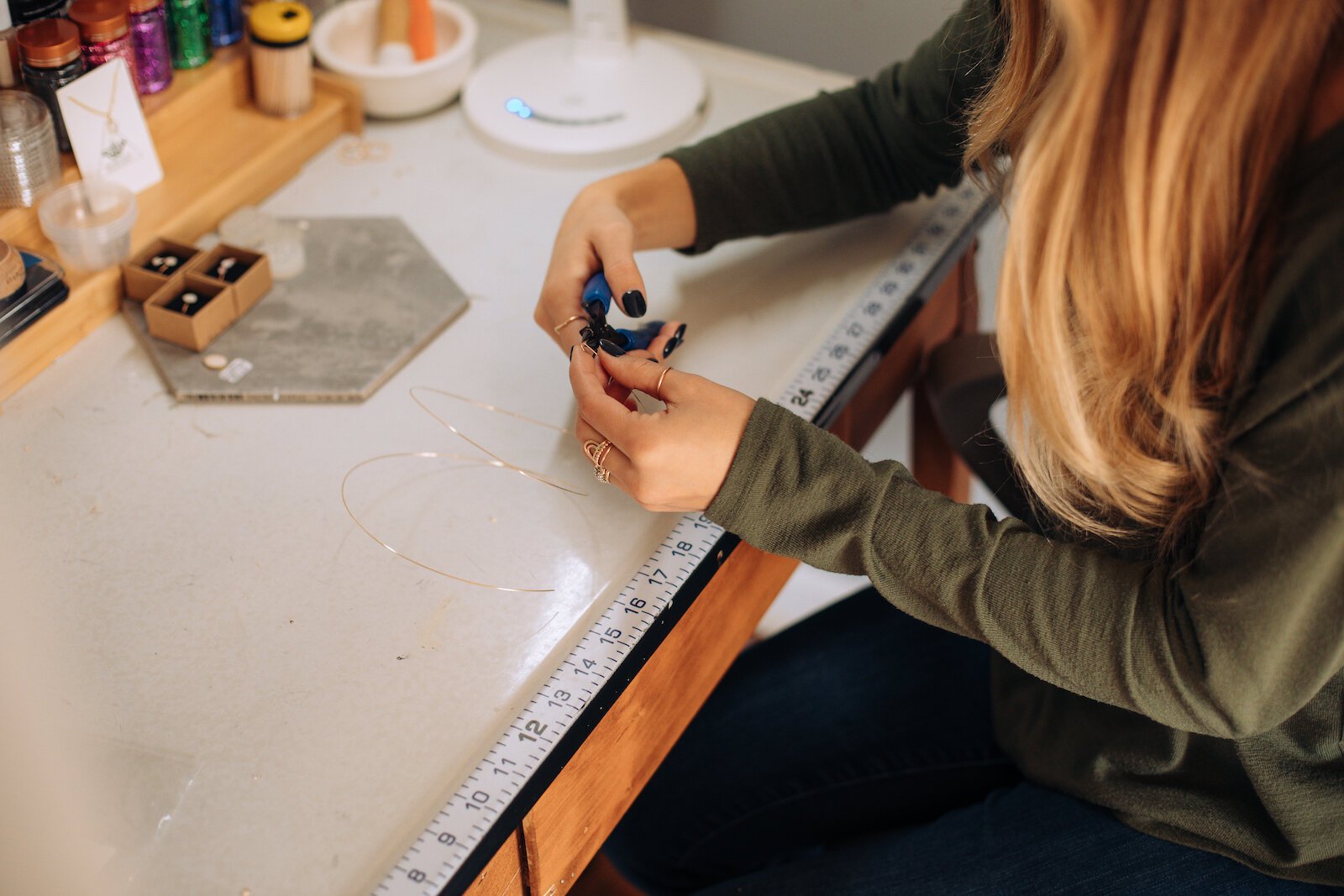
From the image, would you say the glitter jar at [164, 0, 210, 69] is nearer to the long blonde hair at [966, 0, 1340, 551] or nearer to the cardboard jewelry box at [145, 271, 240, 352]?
the cardboard jewelry box at [145, 271, 240, 352]

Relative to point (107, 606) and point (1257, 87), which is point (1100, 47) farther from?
point (107, 606)

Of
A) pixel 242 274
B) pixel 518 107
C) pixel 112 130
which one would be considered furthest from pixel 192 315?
pixel 518 107

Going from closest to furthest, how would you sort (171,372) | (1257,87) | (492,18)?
(1257,87), (171,372), (492,18)

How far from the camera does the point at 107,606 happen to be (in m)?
0.69

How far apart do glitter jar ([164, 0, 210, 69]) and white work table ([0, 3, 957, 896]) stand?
0.29 m

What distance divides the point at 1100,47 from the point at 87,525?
0.68 m

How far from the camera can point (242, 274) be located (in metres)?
0.89

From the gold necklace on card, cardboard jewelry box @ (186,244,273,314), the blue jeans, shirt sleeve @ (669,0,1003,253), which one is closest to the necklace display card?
the gold necklace on card

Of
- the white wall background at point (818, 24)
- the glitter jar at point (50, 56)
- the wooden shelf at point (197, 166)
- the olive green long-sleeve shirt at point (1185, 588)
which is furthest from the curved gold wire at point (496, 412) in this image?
the white wall background at point (818, 24)

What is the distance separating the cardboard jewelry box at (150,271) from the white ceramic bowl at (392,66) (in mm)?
276

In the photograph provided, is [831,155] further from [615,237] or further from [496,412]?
[496,412]

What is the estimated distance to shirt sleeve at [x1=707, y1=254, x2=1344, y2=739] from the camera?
1.76ft

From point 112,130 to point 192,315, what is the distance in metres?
0.21

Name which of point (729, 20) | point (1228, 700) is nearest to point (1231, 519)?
point (1228, 700)
